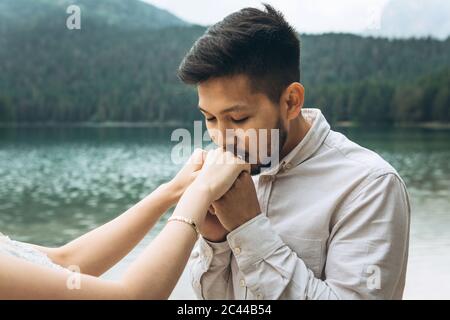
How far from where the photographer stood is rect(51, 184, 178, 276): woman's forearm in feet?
6.11

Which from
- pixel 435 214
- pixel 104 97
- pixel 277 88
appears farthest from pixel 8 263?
pixel 104 97

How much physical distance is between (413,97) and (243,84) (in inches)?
2069

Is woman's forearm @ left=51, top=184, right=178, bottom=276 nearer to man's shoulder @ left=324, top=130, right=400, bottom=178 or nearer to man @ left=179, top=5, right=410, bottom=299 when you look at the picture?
man @ left=179, top=5, right=410, bottom=299

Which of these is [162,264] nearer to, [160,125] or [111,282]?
[111,282]

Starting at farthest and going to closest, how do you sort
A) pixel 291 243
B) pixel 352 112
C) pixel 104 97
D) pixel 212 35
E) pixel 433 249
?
pixel 104 97
pixel 352 112
pixel 433 249
pixel 212 35
pixel 291 243

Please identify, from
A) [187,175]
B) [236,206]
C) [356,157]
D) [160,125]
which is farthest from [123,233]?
[160,125]

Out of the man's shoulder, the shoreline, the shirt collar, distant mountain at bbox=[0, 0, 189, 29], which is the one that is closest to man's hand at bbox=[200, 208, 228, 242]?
the shirt collar

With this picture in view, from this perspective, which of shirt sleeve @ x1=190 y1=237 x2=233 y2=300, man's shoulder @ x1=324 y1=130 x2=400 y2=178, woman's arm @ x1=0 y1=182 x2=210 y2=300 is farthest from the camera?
shirt sleeve @ x1=190 y1=237 x2=233 y2=300

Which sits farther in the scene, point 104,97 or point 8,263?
point 104,97

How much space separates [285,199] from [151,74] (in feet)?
216

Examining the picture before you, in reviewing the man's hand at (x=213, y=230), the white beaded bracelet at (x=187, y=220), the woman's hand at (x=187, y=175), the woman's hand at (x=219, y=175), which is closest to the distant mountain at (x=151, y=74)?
the woman's hand at (x=187, y=175)

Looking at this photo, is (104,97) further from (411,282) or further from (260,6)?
(260,6)

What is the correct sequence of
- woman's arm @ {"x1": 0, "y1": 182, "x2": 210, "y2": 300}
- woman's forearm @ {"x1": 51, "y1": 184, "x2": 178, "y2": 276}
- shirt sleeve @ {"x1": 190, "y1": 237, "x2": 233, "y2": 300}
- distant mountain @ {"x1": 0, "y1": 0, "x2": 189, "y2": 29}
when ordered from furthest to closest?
1. distant mountain @ {"x1": 0, "y1": 0, "x2": 189, "y2": 29}
2. woman's forearm @ {"x1": 51, "y1": 184, "x2": 178, "y2": 276}
3. shirt sleeve @ {"x1": 190, "y1": 237, "x2": 233, "y2": 300}
4. woman's arm @ {"x1": 0, "y1": 182, "x2": 210, "y2": 300}

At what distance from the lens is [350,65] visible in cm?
5541
